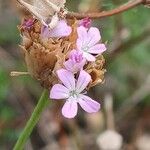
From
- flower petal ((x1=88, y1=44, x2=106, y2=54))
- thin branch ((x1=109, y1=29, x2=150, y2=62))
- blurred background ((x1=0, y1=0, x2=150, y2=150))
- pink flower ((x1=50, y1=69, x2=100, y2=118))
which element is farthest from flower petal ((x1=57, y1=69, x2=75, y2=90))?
thin branch ((x1=109, y1=29, x2=150, y2=62))

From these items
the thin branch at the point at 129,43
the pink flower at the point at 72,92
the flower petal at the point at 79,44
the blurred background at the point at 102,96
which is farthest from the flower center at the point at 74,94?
the thin branch at the point at 129,43

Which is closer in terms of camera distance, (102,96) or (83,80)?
(83,80)

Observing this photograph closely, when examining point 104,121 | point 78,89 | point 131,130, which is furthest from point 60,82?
point 131,130

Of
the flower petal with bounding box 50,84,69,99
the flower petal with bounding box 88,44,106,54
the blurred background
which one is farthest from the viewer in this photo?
the blurred background

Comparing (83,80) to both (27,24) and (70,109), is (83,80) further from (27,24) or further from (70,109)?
(27,24)

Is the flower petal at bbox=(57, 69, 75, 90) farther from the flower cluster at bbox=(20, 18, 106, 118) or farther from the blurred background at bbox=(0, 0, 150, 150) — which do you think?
the blurred background at bbox=(0, 0, 150, 150)

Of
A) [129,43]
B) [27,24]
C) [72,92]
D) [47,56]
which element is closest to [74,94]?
[72,92]
